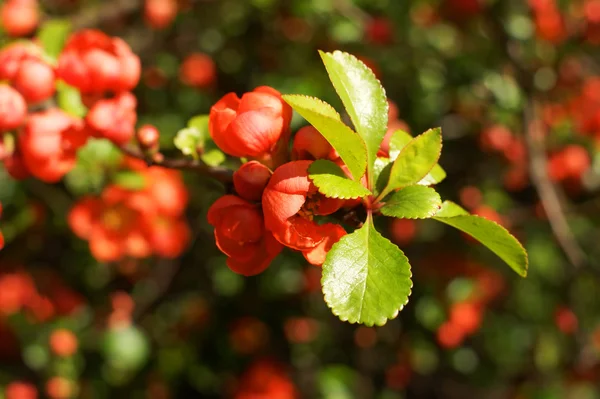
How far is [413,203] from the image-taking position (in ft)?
2.12

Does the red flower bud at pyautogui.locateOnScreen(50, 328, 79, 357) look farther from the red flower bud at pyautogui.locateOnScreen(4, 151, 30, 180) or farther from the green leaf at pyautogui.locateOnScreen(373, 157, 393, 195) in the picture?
the green leaf at pyautogui.locateOnScreen(373, 157, 393, 195)

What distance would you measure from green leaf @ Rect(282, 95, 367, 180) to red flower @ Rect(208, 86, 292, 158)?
9 centimetres

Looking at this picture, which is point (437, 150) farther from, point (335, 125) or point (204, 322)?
point (204, 322)

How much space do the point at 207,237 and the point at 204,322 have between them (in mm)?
336

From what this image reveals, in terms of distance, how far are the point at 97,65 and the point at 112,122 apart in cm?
12

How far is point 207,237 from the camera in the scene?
222cm

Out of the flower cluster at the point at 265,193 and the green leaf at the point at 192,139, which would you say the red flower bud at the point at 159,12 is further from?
the flower cluster at the point at 265,193

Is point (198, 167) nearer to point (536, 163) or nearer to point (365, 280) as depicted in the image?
point (365, 280)

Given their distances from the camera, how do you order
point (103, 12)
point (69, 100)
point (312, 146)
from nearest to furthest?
1. point (312, 146)
2. point (69, 100)
3. point (103, 12)

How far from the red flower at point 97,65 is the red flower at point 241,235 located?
0.42 metres

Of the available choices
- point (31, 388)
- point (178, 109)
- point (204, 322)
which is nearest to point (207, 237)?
point (204, 322)

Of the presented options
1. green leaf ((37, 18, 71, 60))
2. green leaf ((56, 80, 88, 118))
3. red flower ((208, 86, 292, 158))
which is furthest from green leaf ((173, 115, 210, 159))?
green leaf ((37, 18, 71, 60))

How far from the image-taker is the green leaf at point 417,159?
0.66 meters

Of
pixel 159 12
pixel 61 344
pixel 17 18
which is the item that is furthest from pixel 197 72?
pixel 61 344
